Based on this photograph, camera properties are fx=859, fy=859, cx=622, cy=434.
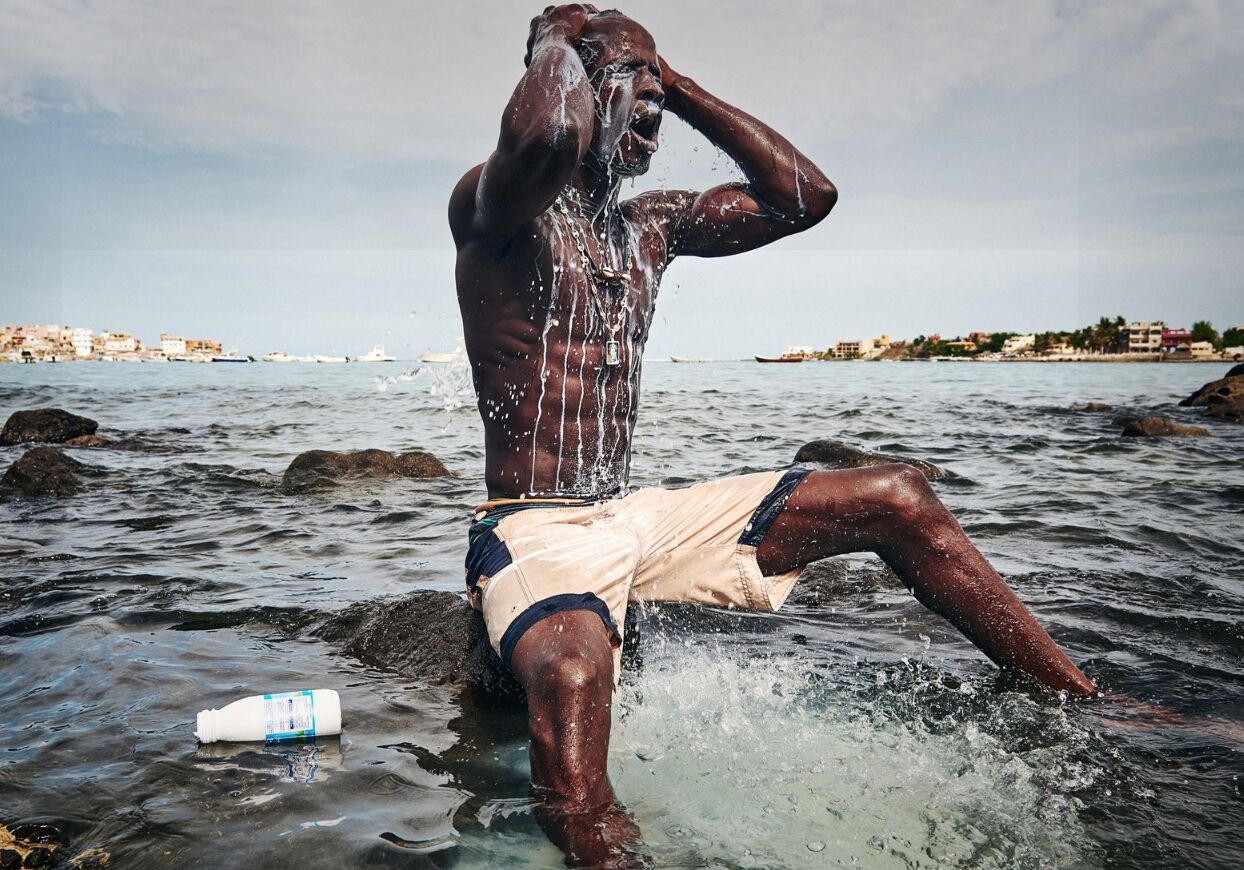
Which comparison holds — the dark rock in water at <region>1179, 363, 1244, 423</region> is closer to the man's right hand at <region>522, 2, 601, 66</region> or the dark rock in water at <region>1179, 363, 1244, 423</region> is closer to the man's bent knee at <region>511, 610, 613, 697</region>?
the man's right hand at <region>522, 2, 601, 66</region>

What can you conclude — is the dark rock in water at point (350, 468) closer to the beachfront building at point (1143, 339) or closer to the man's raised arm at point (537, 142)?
the man's raised arm at point (537, 142)

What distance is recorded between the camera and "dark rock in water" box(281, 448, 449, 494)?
367 inches

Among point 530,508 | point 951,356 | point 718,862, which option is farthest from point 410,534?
point 951,356

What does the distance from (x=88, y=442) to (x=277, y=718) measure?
40.8 feet

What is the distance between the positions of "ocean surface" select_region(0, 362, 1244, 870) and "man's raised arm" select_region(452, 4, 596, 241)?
1.31 m

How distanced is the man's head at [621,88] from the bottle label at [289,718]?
7.79 feet

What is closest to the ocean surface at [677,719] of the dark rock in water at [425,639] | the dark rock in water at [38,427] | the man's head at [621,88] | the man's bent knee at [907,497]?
the dark rock in water at [425,639]

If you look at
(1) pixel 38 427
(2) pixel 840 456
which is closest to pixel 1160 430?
(2) pixel 840 456

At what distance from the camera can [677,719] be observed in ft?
10.9

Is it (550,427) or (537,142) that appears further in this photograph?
(550,427)

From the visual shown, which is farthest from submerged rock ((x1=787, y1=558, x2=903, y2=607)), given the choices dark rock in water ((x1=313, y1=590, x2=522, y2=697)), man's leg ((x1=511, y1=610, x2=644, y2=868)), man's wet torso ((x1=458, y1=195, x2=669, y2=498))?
man's leg ((x1=511, y1=610, x2=644, y2=868))

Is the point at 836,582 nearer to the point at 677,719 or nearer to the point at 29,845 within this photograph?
the point at 677,719

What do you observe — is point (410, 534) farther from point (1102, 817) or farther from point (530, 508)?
point (1102, 817)

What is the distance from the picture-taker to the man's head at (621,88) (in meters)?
3.29
